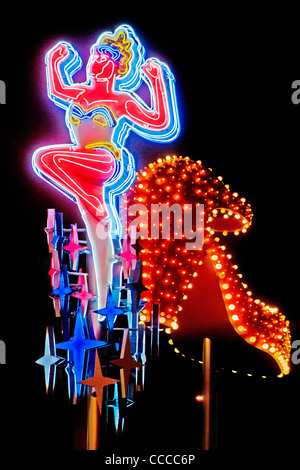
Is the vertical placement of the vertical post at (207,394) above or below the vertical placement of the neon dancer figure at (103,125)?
below

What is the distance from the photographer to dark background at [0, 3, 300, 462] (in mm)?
4812

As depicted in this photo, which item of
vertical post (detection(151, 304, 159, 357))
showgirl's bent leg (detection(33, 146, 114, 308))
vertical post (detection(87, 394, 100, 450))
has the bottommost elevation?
vertical post (detection(87, 394, 100, 450))

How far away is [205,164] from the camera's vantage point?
527cm

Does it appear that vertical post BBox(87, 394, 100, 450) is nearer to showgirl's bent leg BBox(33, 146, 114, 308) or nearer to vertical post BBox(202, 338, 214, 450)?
showgirl's bent leg BBox(33, 146, 114, 308)

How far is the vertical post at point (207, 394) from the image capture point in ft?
13.4

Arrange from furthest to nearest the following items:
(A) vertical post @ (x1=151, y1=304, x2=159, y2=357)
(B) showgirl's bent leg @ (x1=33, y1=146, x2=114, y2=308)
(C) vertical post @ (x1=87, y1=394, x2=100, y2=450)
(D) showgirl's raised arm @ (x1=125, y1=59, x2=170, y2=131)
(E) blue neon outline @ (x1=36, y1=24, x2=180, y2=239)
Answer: (D) showgirl's raised arm @ (x1=125, y1=59, x2=170, y2=131), (E) blue neon outline @ (x1=36, y1=24, x2=180, y2=239), (B) showgirl's bent leg @ (x1=33, y1=146, x2=114, y2=308), (A) vertical post @ (x1=151, y1=304, x2=159, y2=357), (C) vertical post @ (x1=87, y1=394, x2=100, y2=450)

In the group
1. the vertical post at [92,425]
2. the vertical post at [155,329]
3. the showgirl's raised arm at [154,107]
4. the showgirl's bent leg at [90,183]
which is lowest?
the vertical post at [92,425]

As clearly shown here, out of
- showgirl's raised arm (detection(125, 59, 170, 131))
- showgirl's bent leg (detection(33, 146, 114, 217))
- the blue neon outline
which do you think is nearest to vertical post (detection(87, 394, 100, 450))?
the blue neon outline

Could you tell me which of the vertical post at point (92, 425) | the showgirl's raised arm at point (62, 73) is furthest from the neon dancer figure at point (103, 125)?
the vertical post at point (92, 425)

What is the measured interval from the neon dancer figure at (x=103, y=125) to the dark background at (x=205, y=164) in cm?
65

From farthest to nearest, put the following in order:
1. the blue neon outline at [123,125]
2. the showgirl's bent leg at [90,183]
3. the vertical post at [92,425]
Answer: the blue neon outline at [123,125] < the showgirl's bent leg at [90,183] < the vertical post at [92,425]

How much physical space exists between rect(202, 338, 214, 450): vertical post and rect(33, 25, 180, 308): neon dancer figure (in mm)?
1012

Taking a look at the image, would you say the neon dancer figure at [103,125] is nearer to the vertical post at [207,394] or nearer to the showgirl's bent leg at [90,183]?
the showgirl's bent leg at [90,183]

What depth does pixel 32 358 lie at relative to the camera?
4980mm
